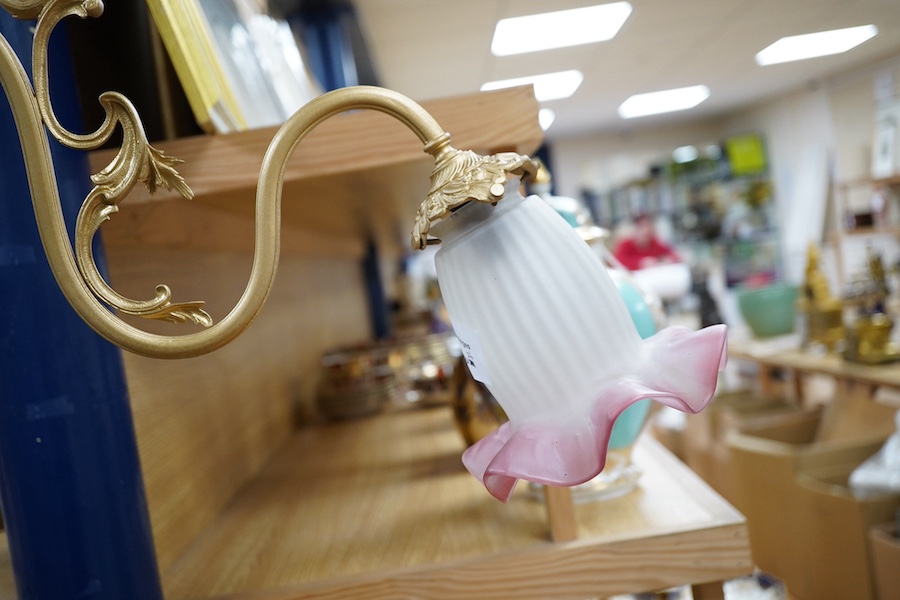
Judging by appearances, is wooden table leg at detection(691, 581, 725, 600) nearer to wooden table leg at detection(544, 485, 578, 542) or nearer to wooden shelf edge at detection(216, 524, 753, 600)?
wooden shelf edge at detection(216, 524, 753, 600)

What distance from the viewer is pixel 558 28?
2.20 metres

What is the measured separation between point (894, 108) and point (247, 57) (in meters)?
1.95

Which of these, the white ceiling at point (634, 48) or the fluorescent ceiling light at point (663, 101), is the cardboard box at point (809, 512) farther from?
the fluorescent ceiling light at point (663, 101)

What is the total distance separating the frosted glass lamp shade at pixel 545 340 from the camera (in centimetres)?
30

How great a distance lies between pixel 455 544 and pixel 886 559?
122 cm

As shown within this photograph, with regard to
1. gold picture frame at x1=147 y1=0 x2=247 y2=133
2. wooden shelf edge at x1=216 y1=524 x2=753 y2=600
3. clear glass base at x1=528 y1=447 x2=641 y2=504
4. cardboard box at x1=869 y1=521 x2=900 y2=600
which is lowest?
cardboard box at x1=869 y1=521 x2=900 y2=600

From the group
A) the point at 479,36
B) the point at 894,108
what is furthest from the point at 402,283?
the point at 894,108

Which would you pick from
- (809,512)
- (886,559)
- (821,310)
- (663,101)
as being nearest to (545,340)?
(886,559)

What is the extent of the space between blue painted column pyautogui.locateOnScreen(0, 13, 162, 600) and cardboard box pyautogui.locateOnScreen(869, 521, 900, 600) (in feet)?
4.83

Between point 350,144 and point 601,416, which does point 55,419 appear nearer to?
point 350,144

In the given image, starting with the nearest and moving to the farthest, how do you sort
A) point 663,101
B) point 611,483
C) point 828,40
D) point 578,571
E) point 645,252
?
point 578,571, point 611,483, point 828,40, point 645,252, point 663,101

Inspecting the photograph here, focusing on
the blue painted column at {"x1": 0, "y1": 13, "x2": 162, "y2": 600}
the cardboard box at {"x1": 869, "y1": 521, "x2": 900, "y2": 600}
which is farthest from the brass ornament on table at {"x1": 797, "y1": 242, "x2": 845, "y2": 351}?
the blue painted column at {"x1": 0, "y1": 13, "x2": 162, "y2": 600}

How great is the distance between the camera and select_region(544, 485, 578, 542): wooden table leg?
0.62 metres

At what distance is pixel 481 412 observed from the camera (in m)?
0.97
